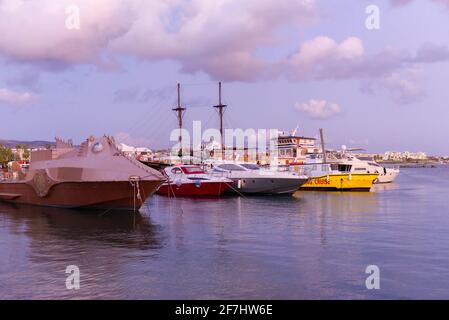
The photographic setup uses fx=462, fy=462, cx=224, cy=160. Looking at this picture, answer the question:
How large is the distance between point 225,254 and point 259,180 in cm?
2731

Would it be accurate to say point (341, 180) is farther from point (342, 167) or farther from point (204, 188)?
point (204, 188)

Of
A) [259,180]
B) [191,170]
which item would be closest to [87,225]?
[191,170]

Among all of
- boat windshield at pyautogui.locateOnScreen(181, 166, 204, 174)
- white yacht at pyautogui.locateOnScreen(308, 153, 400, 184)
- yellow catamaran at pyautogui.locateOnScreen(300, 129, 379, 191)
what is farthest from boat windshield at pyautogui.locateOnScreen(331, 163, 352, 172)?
boat windshield at pyautogui.locateOnScreen(181, 166, 204, 174)

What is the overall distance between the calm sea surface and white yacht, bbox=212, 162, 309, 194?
13.4m

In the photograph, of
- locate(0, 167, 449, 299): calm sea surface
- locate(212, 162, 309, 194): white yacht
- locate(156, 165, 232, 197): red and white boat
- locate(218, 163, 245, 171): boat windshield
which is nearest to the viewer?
locate(0, 167, 449, 299): calm sea surface

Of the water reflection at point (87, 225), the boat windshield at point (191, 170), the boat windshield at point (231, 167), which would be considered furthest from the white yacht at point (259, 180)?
the water reflection at point (87, 225)

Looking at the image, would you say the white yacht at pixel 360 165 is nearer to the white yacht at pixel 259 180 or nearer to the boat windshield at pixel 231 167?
the white yacht at pixel 259 180

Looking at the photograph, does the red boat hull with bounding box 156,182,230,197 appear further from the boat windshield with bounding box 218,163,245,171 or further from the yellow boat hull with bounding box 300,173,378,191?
the yellow boat hull with bounding box 300,173,378,191

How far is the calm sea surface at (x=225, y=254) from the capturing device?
1230cm

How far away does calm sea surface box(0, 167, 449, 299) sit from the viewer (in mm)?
12297

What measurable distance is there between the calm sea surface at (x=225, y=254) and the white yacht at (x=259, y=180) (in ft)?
44.0

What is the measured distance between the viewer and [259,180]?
1720 inches

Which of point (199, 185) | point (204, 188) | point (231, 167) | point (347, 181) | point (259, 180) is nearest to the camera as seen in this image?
point (199, 185)
